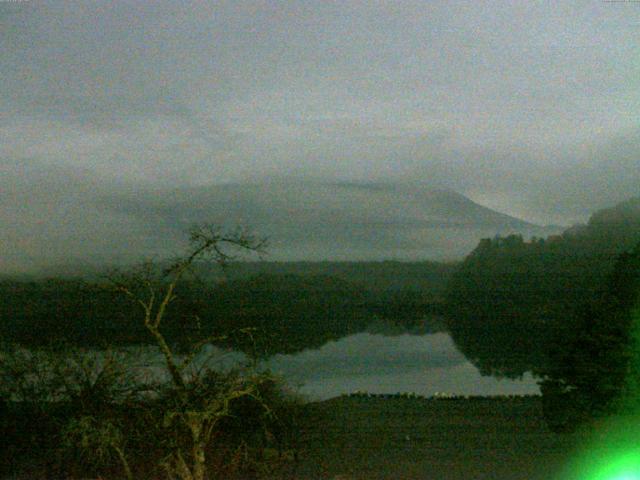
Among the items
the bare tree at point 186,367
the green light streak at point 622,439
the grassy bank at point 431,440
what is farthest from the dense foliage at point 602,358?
the bare tree at point 186,367

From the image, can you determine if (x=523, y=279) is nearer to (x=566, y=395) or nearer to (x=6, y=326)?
(x=566, y=395)

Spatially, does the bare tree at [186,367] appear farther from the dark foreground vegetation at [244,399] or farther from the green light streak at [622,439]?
the green light streak at [622,439]

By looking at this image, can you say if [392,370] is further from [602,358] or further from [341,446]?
[602,358]

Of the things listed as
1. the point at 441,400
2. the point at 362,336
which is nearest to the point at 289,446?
the point at 441,400

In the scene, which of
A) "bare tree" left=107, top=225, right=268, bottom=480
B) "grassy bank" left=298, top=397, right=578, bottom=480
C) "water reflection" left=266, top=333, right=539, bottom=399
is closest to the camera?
"bare tree" left=107, top=225, right=268, bottom=480

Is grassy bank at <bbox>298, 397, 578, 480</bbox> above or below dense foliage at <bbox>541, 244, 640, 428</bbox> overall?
below

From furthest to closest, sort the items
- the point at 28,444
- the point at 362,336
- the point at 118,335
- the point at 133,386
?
the point at 362,336 < the point at 28,444 < the point at 118,335 < the point at 133,386

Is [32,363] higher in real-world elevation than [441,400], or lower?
higher

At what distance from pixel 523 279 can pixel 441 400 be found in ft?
22.0

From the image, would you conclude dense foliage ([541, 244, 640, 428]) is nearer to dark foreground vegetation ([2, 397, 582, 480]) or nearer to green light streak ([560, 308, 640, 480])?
green light streak ([560, 308, 640, 480])

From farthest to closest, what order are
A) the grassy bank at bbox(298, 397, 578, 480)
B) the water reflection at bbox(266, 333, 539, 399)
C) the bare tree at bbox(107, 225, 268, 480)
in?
1. the water reflection at bbox(266, 333, 539, 399)
2. the grassy bank at bbox(298, 397, 578, 480)
3. the bare tree at bbox(107, 225, 268, 480)

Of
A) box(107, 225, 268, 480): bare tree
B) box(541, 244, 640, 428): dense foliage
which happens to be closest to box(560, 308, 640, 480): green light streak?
box(541, 244, 640, 428): dense foliage

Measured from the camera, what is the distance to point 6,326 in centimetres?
938

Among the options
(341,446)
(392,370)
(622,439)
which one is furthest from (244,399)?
(392,370)
